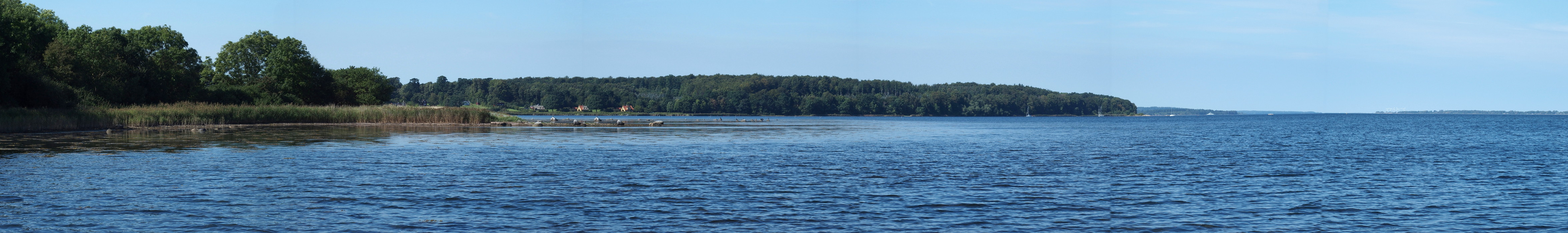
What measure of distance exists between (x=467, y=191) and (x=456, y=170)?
19.9ft

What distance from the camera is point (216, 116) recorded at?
2344 inches

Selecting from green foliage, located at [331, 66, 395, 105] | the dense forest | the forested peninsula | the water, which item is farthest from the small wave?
green foliage, located at [331, 66, 395, 105]

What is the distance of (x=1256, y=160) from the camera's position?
1294 inches

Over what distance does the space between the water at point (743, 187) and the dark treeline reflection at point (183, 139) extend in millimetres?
339

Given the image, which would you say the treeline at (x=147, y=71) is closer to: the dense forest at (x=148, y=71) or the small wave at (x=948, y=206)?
the dense forest at (x=148, y=71)

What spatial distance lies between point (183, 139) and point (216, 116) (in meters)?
22.0

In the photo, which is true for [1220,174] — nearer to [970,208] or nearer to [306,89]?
[970,208]

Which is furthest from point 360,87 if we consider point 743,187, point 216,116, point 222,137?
point 743,187

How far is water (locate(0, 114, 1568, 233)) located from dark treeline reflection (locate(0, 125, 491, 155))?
34cm

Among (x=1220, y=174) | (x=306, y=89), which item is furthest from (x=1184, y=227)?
(x=306, y=89)

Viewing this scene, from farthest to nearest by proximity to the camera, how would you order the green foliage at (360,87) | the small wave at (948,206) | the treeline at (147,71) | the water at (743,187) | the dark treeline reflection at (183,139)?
the green foliage at (360,87)
the treeline at (147,71)
the dark treeline reflection at (183,139)
the small wave at (948,206)
the water at (743,187)

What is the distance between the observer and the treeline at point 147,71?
167 ft

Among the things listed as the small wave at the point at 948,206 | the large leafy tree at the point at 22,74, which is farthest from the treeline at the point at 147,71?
the small wave at the point at 948,206

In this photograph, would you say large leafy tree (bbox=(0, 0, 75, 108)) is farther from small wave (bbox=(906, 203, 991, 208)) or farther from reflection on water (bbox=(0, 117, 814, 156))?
small wave (bbox=(906, 203, 991, 208))
